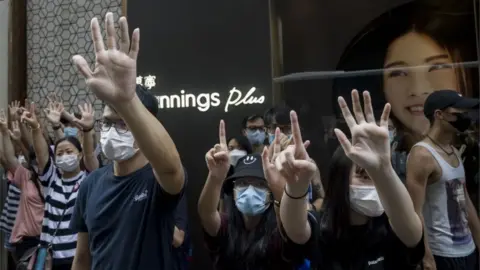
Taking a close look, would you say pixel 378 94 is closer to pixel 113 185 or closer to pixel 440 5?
pixel 440 5

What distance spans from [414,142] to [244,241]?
1.74 meters

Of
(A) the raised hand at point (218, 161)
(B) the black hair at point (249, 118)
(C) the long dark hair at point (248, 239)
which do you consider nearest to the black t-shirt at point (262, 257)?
(C) the long dark hair at point (248, 239)

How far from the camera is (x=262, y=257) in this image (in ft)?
8.63

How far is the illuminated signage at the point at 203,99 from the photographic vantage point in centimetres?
471

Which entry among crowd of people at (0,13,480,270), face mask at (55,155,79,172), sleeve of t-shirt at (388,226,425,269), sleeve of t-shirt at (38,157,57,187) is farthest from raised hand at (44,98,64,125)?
sleeve of t-shirt at (388,226,425,269)

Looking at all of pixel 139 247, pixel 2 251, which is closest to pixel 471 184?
pixel 139 247

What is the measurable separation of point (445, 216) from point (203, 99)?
244 centimetres

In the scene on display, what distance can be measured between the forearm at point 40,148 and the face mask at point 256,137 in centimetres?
172

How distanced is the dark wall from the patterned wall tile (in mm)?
848

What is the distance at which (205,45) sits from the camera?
16.1ft

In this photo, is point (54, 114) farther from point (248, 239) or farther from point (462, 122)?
point (462, 122)

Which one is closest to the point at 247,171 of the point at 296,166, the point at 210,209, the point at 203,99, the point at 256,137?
the point at 210,209

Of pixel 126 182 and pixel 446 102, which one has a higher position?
pixel 446 102

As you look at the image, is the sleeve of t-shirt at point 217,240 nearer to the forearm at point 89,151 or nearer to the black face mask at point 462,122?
the forearm at point 89,151
